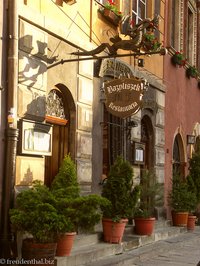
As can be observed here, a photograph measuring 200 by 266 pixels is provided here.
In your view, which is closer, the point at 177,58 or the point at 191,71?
the point at 177,58

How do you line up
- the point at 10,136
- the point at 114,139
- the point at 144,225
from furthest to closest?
1. the point at 114,139
2. the point at 144,225
3. the point at 10,136

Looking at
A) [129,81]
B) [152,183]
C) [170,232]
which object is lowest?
[170,232]

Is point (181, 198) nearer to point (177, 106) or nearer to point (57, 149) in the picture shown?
point (177, 106)

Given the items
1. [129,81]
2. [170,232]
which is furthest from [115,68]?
[170,232]

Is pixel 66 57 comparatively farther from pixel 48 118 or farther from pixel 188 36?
pixel 188 36

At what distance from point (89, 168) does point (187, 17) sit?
9.31 metres

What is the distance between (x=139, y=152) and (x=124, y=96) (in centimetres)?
352

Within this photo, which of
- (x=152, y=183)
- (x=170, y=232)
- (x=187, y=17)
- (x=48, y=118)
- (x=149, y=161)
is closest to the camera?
(x=48, y=118)

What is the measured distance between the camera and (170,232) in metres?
12.9

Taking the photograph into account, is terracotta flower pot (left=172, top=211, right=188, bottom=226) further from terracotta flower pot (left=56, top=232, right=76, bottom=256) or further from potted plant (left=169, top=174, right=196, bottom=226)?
terracotta flower pot (left=56, top=232, right=76, bottom=256)

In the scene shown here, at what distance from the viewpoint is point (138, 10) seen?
1409cm

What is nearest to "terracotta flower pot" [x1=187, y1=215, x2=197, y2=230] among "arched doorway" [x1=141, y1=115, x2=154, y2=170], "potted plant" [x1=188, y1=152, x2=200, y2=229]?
"potted plant" [x1=188, y1=152, x2=200, y2=229]

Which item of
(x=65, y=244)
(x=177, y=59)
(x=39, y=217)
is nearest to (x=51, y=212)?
(x=39, y=217)

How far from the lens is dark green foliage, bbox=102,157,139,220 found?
396 inches
